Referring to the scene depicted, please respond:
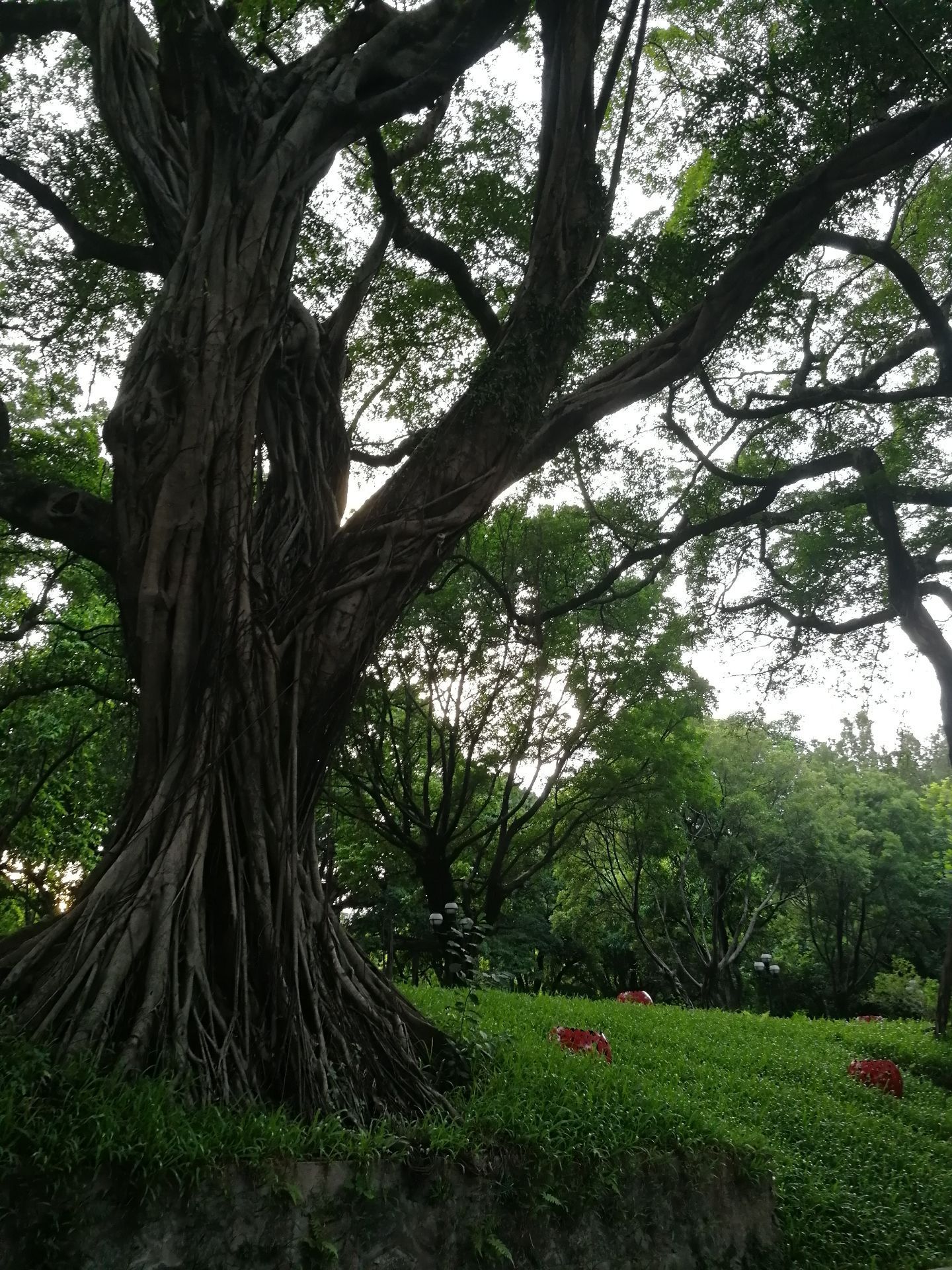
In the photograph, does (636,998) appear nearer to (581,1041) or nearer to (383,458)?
(581,1041)

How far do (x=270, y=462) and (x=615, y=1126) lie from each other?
3379mm

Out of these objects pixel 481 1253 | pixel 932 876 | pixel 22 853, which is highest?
pixel 932 876

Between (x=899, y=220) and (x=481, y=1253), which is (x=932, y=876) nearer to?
(x=899, y=220)

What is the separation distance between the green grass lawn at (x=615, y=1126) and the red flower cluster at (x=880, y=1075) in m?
0.14

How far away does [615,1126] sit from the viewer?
348 centimetres

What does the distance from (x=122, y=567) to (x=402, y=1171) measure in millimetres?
2444

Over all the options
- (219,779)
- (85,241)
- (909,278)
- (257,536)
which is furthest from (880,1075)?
(85,241)

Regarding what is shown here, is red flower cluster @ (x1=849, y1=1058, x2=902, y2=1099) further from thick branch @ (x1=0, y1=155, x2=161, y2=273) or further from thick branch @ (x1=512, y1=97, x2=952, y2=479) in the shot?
thick branch @ (x1=0, y1=155, x2=161, y2=273)

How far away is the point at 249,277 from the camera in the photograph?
3715mm

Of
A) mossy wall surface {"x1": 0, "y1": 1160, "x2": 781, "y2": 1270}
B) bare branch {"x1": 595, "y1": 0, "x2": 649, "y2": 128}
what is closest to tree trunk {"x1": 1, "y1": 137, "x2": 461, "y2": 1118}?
mossy wall surface {"x1": 0, "y1": 1160, "x2": 781, "y2": 1270}

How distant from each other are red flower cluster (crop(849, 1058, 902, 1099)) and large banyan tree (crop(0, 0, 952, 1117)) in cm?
469

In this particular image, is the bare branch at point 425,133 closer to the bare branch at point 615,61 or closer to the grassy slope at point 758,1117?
the bare branch at point 615,61

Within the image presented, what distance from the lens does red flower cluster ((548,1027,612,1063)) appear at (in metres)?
4.79

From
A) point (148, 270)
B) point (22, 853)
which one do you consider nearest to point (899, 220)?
point (148, 270)
